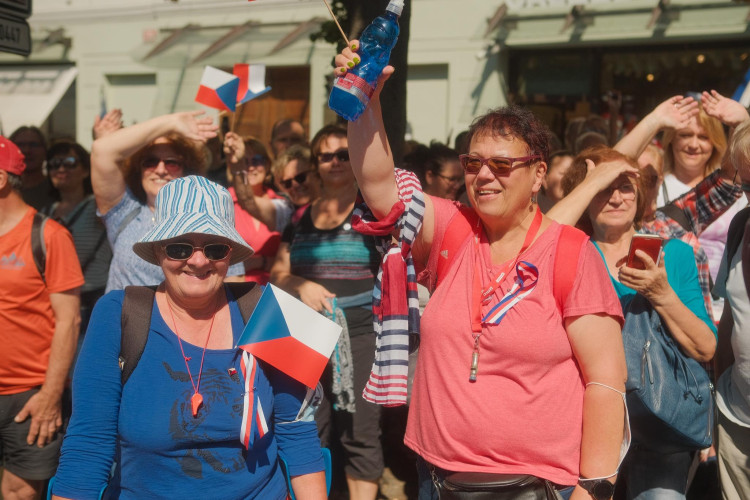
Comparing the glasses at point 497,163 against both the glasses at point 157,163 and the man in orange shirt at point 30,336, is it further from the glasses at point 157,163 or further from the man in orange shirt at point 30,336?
the man in orange shirt at point 30,336

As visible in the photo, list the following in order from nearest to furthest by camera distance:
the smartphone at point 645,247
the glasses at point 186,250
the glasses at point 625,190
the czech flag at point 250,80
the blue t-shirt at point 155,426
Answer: the blue t-shirt at point 155,426, the glasses at point 186,250, the smartphone at point 645,247, the glasses at point 625,190, the czech flag at point 250,80

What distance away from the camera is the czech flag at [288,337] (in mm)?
2285

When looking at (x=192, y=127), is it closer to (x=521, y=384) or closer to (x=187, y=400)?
(x=187, y=400)

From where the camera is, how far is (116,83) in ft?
46.6

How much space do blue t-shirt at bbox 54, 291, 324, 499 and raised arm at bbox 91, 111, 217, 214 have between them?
1.33 metres

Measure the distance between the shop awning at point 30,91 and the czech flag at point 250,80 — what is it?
992 cm

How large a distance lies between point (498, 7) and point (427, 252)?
934 cm

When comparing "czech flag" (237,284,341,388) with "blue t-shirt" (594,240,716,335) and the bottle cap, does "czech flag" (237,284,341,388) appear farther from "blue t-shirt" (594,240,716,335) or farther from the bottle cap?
"blue t-shirt" (594,240,716,335)

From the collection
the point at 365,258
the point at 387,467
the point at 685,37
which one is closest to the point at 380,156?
the point at 365,258

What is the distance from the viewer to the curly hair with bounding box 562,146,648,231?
10.2 ft

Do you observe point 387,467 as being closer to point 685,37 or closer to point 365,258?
point 365,258

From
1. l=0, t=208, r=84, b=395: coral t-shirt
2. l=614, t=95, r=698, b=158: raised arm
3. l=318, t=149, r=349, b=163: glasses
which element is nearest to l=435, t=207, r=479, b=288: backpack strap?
l=614, t=95, r=698, b=158: raised arm

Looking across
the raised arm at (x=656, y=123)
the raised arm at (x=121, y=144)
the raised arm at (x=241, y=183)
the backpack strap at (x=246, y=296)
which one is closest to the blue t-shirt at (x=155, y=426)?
the backpack strap at (x=246, y=296)

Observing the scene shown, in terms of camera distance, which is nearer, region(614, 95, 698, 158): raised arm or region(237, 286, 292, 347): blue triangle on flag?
region(237, 286, 292, 347): blue triangle on flag
